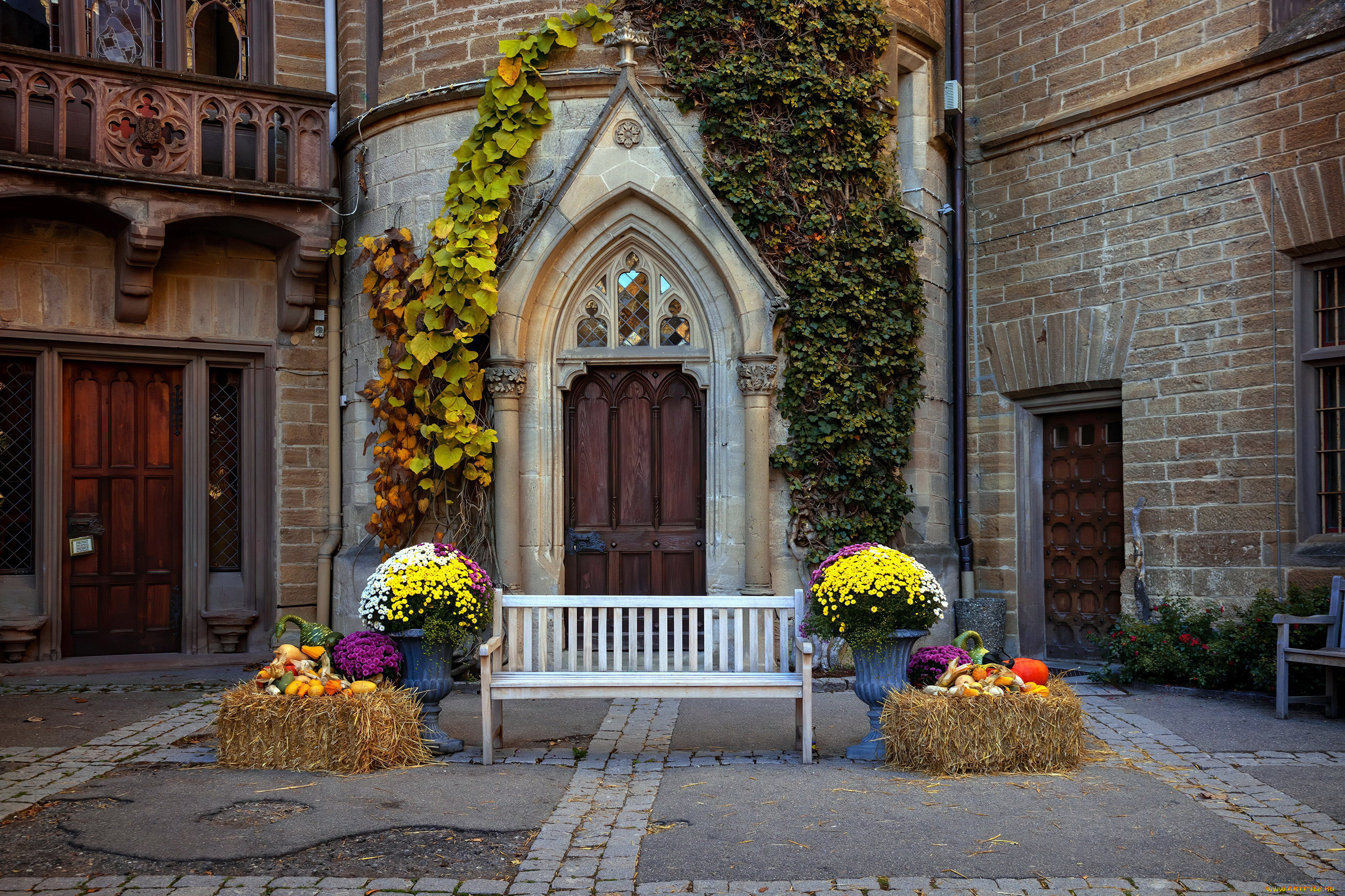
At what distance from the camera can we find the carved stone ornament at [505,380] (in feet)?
29.9

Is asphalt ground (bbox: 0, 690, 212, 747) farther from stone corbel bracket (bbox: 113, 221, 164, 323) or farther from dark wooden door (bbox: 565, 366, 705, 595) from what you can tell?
stone corbel bracket (bbox: 113, 221, 164, 323)

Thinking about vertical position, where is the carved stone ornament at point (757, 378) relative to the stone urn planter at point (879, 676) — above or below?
above

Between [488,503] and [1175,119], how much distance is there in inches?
244

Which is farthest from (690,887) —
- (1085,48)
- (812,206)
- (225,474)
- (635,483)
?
(1085,48)

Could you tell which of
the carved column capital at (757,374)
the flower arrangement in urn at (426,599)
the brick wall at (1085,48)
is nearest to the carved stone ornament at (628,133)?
the carved column capital at (757,374)

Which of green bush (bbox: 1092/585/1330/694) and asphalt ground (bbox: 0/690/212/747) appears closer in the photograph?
asphalt ground (bbox: 0/690/212/747)

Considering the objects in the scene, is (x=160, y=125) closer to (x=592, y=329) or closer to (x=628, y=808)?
(x=592, y=329)

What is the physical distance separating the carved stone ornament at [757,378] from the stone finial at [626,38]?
2.52 meters

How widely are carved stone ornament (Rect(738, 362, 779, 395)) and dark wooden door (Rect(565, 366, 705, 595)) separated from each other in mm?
517

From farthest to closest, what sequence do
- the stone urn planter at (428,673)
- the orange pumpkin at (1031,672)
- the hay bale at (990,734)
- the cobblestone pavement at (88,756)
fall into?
the stone urn planter at (428,673) → the orange pumpkin at (1031,672) → the hay bale at (990,734) → the cobblestone pavement at (88,756)

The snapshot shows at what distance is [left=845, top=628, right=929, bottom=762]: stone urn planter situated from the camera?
6023 mm

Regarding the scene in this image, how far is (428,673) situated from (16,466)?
5.50 m

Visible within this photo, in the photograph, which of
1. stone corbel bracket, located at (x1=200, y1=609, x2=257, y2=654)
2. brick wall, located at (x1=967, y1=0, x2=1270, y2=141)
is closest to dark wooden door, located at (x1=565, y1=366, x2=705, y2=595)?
stone corbel bracket, located at (x1=200, y1=609, x2=257, y2=654)

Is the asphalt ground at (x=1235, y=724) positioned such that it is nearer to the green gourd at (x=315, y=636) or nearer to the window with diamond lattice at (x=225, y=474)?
the green gourd at (x=315, y=636)
